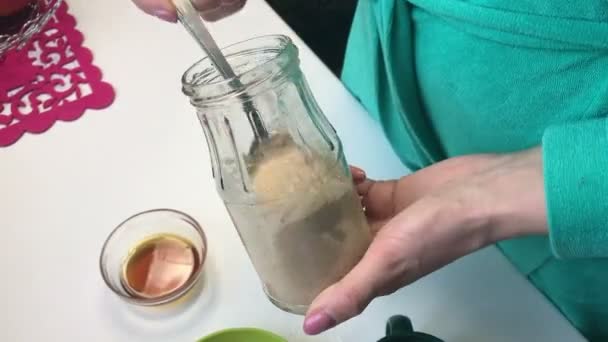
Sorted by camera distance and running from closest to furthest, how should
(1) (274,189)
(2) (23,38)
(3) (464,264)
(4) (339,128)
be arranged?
1. (1) (274,189)
2. (3) (464,264)
3. (4) (339,128)
4. (2) (23,38)

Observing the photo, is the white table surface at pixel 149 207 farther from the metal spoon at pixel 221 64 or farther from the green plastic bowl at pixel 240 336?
the metal spoon at pixel 221 64

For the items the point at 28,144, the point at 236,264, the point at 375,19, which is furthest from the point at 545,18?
the point at 28,144

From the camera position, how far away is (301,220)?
14.8 inches

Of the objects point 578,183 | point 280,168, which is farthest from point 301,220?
point 578,183

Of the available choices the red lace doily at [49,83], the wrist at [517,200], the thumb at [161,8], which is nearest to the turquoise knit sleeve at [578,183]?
the wrist at [517,200]

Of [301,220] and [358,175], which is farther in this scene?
[358,175]

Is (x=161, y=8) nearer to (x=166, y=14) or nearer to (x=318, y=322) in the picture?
(x=166, y=14)

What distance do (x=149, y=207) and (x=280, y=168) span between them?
0.21 meters

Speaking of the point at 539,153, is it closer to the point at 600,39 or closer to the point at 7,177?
the point at 600,39

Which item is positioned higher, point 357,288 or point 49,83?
point 49,83

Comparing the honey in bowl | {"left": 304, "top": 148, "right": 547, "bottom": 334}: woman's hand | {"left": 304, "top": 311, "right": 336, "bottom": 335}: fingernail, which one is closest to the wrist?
{"left": 304, "top": 148, "right": 547, "bottom": 334}: woman's hand

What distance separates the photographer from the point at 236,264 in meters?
0.51

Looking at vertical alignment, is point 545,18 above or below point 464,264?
above

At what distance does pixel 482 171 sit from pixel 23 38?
50cm
